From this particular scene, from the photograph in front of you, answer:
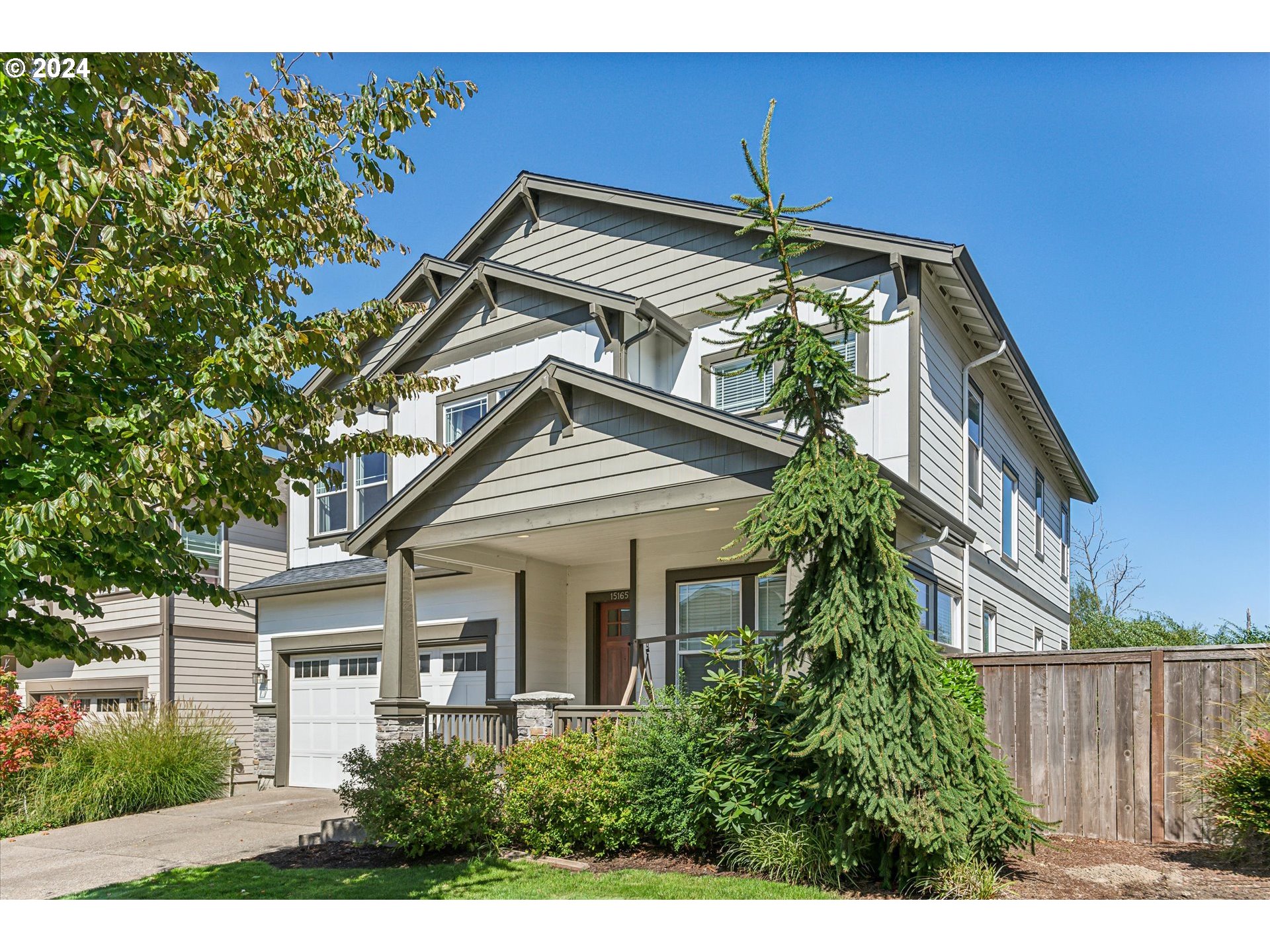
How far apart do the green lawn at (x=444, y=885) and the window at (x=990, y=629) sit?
25.8 ft

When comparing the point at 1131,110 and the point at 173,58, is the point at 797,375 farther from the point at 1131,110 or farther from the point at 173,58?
the point at 1131,110

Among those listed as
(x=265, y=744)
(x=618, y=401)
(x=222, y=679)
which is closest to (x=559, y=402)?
(x=618, y=401)

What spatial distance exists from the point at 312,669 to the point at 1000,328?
12633 mm

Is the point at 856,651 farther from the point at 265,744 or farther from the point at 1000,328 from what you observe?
the point at 265,744

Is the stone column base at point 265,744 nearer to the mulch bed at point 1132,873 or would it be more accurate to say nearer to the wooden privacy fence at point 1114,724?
the wooden privacy fence at point 1114,724

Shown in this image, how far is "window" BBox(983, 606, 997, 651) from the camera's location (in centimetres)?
1433

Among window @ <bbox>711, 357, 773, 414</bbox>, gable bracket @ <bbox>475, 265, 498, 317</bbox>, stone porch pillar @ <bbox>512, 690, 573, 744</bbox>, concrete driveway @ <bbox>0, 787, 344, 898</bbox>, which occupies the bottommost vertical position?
concrete driveway @ <bbox>0, 787, 344, 898</bbox>

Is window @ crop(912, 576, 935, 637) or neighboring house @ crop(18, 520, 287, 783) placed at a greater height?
window @ crop(912, 576, 935, 637)

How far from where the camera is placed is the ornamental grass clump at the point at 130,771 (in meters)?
13.7

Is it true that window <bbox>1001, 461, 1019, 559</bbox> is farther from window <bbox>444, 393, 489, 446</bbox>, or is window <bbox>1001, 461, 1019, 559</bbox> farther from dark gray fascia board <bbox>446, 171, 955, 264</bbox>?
window <bbox>444, 393, 489, 446</bbox>

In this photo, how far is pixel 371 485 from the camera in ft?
53.3

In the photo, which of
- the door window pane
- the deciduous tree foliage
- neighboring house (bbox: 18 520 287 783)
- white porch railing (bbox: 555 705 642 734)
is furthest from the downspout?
neighboring house (bbox: 18 520 287 783)

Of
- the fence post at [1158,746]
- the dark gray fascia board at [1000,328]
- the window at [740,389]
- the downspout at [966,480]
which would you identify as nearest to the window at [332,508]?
the window at [740,389]

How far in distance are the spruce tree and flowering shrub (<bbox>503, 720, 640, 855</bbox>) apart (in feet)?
7.18
